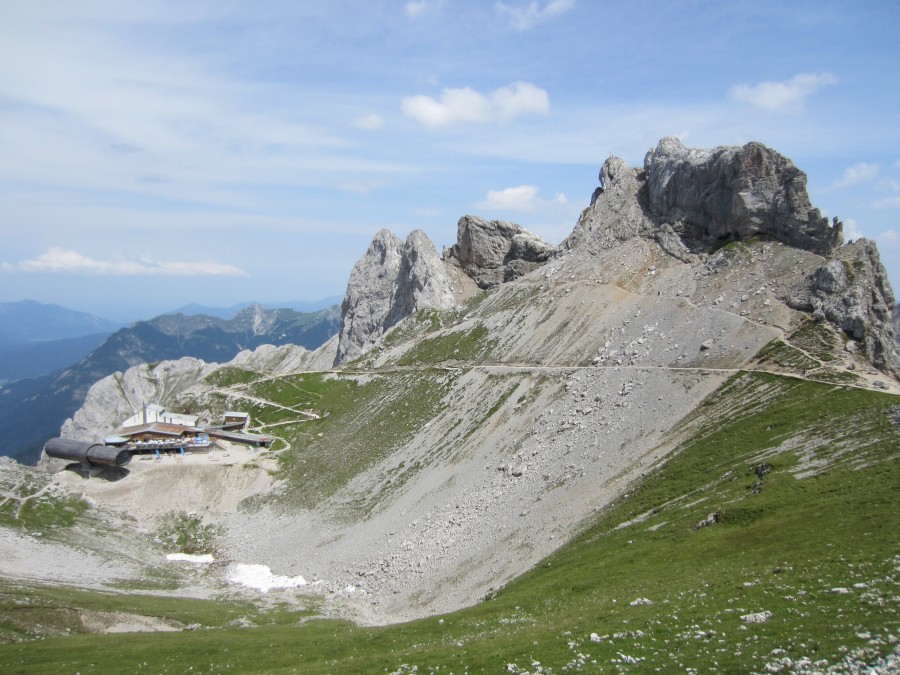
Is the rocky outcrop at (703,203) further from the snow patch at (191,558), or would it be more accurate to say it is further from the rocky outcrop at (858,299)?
the snow patch at (191,558)

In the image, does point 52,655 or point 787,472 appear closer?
point 52,655

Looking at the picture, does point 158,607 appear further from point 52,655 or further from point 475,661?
point 475,661

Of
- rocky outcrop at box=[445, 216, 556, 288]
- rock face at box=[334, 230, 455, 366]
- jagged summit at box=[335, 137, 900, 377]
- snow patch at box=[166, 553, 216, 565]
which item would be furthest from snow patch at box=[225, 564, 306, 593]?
rocky outcrop at box=[445, 216, 556, 288]

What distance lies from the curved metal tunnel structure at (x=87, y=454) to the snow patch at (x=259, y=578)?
28.7 meters

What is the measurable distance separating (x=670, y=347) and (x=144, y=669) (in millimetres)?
73023

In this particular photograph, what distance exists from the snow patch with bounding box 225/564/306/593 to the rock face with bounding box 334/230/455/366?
97817mm

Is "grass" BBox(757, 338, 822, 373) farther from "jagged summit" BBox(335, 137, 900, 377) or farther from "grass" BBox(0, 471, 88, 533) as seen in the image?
"grass" BBox(0, 471, 88, 533)

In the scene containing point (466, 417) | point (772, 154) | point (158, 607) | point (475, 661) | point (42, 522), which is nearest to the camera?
point (475, 661)

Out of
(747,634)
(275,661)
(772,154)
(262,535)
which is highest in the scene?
(772,154)

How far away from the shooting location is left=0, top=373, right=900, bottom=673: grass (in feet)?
77.0

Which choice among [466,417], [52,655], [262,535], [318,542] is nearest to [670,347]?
[466,417]

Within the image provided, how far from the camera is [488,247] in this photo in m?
172

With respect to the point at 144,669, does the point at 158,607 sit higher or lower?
lower

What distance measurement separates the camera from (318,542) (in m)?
76.4
